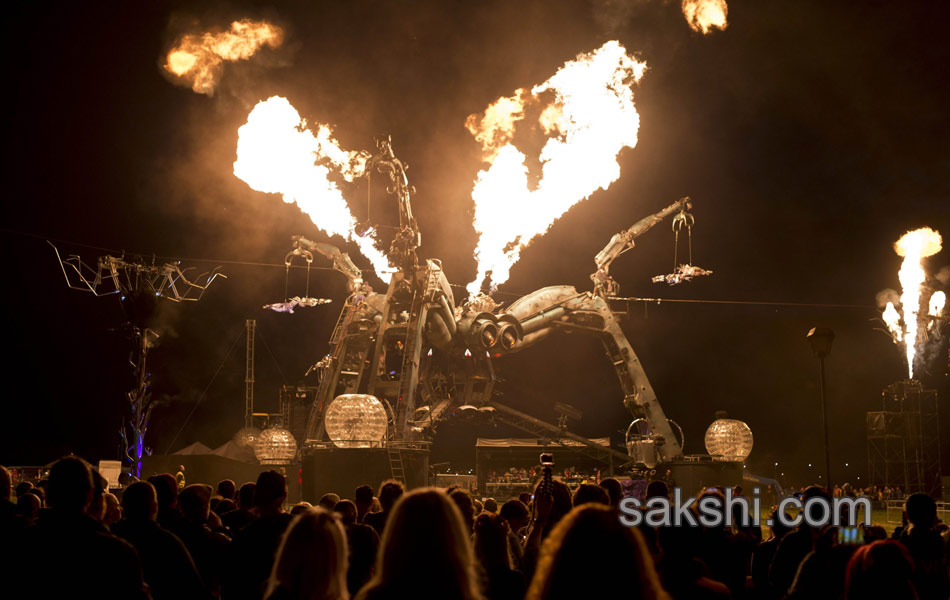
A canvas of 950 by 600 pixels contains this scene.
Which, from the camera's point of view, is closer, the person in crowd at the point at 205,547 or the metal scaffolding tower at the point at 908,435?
the person in crowd at the point at 205,547

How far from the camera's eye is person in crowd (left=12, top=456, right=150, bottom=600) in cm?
484

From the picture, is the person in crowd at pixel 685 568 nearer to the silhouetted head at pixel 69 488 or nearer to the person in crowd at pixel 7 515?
the silhouetted head at pixel 69 488

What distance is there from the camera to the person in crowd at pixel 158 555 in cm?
596

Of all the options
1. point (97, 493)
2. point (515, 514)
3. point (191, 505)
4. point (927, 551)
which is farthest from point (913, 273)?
point (97, 493)

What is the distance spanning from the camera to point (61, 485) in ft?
16.9

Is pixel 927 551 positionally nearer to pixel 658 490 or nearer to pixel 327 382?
pixel 658 490

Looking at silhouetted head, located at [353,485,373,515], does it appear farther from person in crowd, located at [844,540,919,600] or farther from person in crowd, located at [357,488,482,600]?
person in crowd, located at [357,488,482,600]

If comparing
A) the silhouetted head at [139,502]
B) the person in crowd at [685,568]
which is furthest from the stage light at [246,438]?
the person in crowd at [685,568]

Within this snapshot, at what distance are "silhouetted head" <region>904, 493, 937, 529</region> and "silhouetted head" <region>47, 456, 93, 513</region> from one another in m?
6.12

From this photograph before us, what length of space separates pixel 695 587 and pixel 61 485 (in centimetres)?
371

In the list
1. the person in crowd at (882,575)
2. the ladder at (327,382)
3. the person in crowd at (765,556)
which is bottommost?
the person in crowd at (765,556)

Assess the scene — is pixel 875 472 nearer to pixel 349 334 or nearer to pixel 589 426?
pixel 589 426

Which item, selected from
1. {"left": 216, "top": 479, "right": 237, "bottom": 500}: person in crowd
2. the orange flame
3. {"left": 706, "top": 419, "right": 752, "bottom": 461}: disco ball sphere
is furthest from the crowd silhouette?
the orange flame

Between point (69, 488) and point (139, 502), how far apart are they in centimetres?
122
